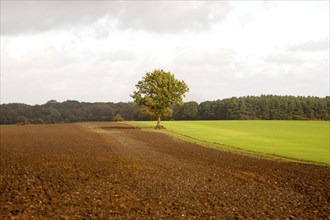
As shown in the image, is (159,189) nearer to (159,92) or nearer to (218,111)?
(159,92)

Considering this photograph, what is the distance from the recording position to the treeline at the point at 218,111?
153 m

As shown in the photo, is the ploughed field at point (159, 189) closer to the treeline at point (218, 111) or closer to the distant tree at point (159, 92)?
the distant tree at point (159, 92)

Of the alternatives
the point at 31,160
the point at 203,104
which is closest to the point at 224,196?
the point at 31,160

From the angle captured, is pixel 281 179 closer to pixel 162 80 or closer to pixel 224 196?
pixel 224 196

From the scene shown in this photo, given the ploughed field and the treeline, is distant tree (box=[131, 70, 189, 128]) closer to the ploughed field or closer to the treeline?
the ploughed field

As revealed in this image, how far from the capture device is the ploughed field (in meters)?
13.1

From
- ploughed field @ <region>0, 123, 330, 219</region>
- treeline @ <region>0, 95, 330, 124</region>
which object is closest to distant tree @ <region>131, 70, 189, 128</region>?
ploughed field @ <region>0, 123, 330, 219</region>

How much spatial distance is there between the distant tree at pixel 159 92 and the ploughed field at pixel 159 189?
45697mm

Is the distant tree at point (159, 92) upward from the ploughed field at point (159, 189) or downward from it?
upward

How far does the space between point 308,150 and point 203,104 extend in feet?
465

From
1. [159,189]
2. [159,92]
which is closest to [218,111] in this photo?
[159,92]

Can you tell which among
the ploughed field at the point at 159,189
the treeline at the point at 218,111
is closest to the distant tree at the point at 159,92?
the ploughed field at the point at 159,189

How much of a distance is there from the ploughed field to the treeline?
124 meters

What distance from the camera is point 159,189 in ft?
56.2
